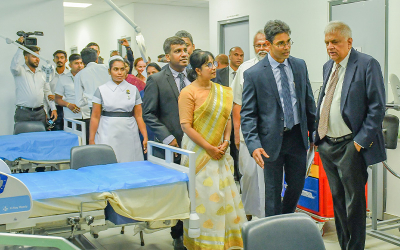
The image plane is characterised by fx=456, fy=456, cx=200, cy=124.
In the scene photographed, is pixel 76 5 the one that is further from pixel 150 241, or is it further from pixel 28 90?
pixel 150 241

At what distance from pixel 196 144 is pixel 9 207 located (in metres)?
1.74

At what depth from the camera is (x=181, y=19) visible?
39.2ft

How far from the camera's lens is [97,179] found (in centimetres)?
268

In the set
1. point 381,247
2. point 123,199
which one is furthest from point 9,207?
point 381,247

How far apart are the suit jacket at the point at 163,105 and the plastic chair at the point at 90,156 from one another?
0.40 metres

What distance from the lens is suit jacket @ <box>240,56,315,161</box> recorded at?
2.78 meters

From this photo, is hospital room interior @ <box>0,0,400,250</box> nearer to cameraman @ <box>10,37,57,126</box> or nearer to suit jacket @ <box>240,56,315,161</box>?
suit jacket @ <box>240,56,315,161</box>

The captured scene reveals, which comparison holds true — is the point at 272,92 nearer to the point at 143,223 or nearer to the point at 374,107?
the point at 374,107

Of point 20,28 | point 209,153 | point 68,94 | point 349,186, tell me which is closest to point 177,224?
point 209,153

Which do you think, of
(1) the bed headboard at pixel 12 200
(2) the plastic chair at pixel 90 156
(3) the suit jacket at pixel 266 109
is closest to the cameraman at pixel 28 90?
(2) the plastic chair at pixel 90 156

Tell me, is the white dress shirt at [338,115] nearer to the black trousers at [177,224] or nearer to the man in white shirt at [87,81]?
the black trousers at [177,224]

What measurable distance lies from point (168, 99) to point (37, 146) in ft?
5.40

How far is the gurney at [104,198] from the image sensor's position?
2.35 m

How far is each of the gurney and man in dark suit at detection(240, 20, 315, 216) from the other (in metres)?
0.47
